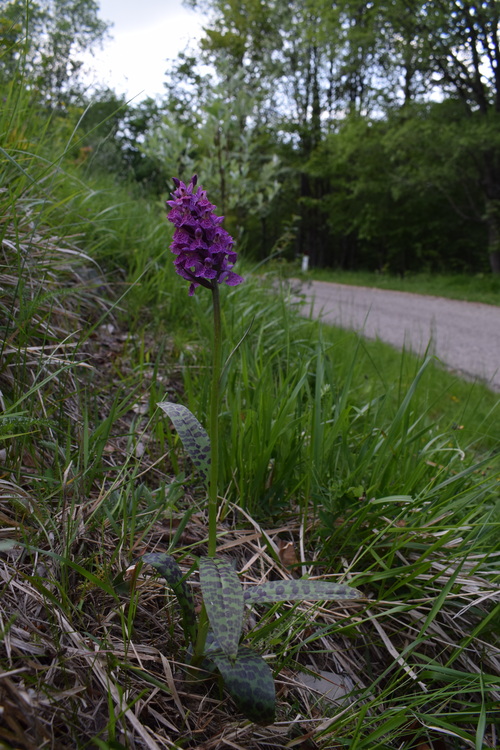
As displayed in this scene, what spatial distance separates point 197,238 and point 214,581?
2.03 ft

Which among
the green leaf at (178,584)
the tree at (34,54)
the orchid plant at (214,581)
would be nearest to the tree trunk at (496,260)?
the tree at (34,54)

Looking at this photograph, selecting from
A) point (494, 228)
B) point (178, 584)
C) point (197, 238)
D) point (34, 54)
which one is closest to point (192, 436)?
point (178, 584)

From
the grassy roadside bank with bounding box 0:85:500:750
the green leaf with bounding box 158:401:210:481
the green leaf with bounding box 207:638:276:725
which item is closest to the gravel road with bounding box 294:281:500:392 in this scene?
the grassy roadside bank with bounding box 0:85:500:750

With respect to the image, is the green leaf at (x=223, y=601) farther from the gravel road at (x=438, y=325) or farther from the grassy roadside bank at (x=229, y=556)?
the gravel road at (x=438, y=325)

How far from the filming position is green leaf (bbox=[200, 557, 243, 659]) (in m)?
0.77

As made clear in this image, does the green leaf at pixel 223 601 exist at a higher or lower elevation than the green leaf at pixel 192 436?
lower

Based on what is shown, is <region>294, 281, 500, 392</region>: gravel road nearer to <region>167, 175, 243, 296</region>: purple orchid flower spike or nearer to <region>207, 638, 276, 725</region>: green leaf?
<region>167, 175, 243, 296</region>: purple orchid flower spike

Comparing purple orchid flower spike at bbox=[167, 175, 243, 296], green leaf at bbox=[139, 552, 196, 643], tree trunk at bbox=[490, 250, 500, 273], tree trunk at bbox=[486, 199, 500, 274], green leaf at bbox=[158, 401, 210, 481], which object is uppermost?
tree trunk at bbox=[486, 199, 500, 274]

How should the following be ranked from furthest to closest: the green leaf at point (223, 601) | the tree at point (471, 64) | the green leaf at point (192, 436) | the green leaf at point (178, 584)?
the tree at point (471, 64), the green leaf at point (192, 436), the green leaf at point (178, 584), the green leaf at point (223, 601)

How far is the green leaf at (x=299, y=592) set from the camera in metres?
0.87

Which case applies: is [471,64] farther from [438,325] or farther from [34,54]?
[34,54]

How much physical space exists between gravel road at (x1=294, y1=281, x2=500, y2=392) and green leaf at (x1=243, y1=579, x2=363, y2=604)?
2.45 meters

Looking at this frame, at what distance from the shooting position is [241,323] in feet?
8.33

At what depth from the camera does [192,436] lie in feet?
3.39
